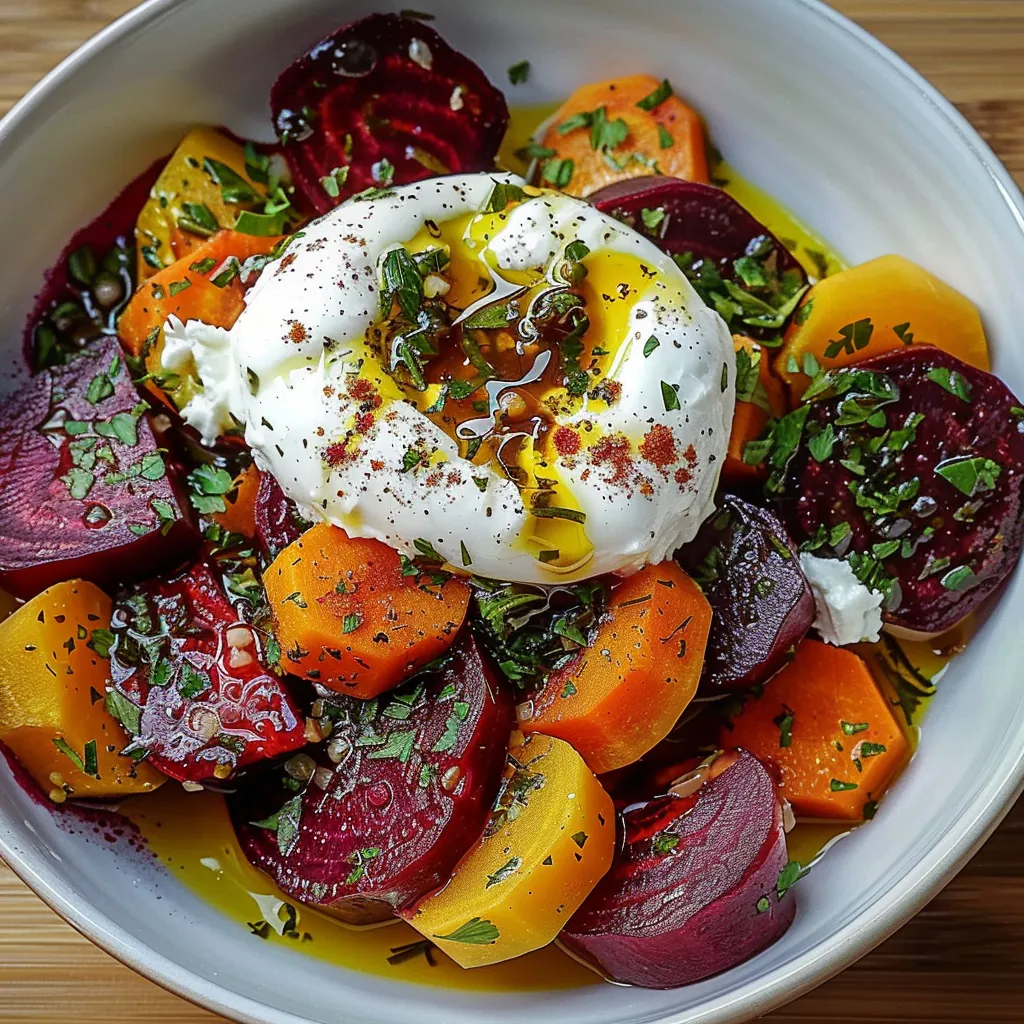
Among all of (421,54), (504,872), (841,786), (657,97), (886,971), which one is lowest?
(886,971)

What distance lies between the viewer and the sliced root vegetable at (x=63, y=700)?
5.86 feet

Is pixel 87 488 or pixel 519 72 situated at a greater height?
pixel 519 72

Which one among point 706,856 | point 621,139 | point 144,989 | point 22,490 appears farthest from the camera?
point 621,139

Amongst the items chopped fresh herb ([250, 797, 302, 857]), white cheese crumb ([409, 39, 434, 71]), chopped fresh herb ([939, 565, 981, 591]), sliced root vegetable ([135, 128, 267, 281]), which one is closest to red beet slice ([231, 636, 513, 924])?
chopped fresh herb ([250, 797, 302, 857])

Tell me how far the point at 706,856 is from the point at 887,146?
4.41ft

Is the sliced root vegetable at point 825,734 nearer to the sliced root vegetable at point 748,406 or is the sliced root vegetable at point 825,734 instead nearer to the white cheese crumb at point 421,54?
the sliced root vegetable at point 748,406

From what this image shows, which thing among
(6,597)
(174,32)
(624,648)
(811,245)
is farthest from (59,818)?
(811,245)

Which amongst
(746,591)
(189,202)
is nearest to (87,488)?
(189,202)

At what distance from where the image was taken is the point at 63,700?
179 centimetres

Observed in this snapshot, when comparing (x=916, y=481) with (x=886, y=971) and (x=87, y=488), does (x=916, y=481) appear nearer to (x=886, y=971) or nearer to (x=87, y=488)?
(x=886, y=971)

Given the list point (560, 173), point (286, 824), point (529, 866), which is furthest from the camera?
point (560, 173)

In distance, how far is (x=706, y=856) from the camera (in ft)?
5.82

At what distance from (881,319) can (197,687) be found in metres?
1.38

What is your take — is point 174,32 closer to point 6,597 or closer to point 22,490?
point 22,490
